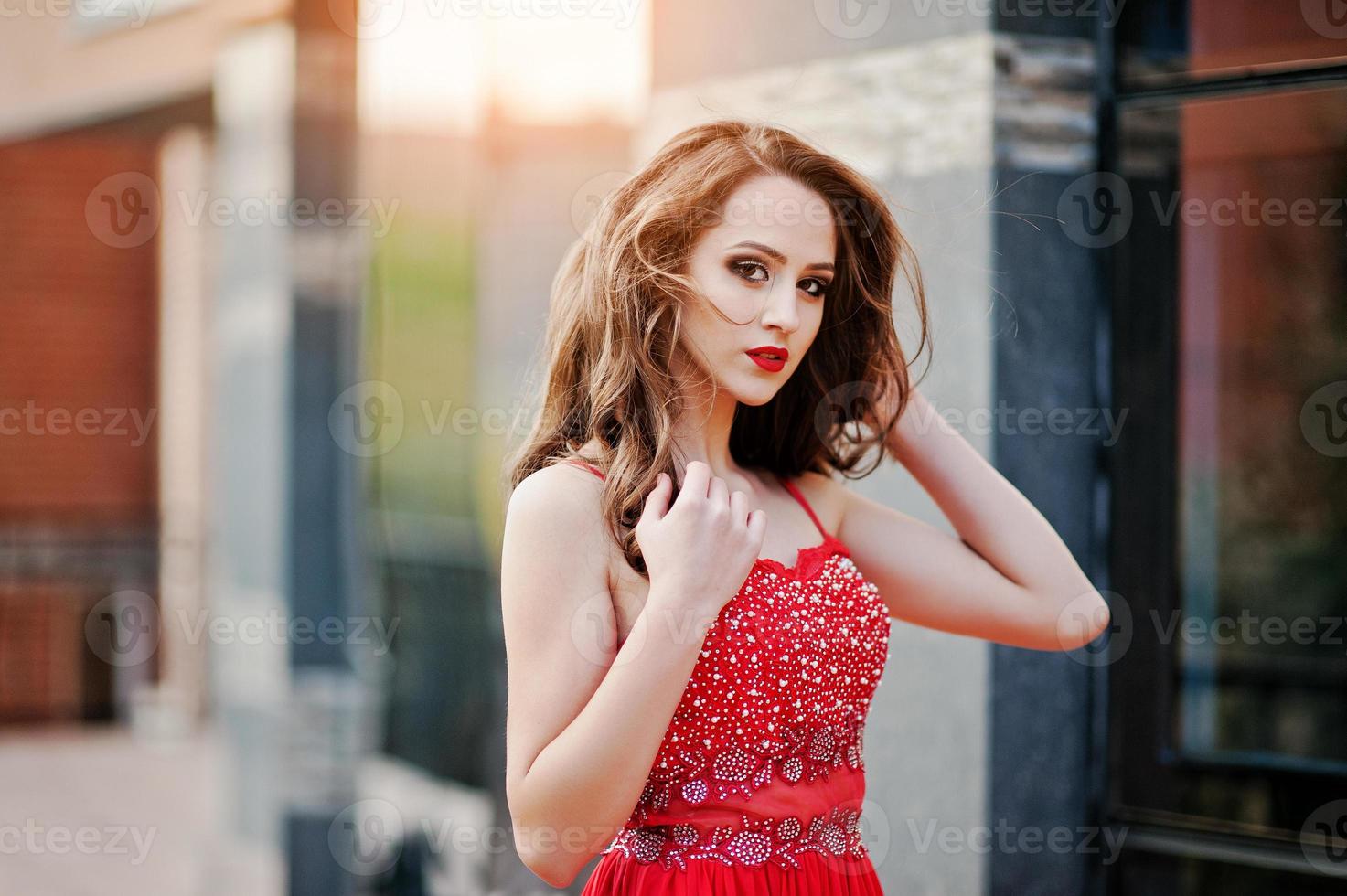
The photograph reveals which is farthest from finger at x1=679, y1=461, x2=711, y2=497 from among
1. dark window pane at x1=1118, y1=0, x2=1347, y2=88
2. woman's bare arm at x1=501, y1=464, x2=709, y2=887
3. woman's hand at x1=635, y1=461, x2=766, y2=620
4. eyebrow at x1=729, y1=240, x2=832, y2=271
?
dark window pane at x1=1118, y1=0, x2=1347, y2=88

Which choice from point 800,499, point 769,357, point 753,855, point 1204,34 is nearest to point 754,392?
point 769,357

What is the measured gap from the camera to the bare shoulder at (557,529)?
5.22 feet

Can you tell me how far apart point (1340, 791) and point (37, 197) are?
8.44 meters

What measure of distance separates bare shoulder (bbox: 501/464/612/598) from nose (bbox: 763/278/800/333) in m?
0.29

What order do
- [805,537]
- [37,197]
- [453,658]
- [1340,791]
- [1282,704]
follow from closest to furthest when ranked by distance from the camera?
[805,537] < [1340,791] < [1282,704] < [453,658] < [37,197]

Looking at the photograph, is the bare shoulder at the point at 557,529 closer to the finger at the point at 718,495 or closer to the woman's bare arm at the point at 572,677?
the woman's bare arm at the point at 572,677

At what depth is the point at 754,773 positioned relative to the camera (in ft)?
5.56

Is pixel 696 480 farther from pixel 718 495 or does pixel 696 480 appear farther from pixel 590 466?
pixel 590 466

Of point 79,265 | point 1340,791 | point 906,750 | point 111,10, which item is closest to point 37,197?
point 79,265

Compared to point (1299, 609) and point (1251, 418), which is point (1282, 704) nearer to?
point (1299, 609)

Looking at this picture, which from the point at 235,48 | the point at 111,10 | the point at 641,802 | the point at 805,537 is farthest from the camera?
the point at 111,10

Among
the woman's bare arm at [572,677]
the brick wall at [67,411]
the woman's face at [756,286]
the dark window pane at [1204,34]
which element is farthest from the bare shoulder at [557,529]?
the brick wall at [67,411]

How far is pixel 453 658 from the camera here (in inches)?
189

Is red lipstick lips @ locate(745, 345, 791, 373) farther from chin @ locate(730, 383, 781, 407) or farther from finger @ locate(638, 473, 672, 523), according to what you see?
finger @ locate(638, 473, 672, 523)
